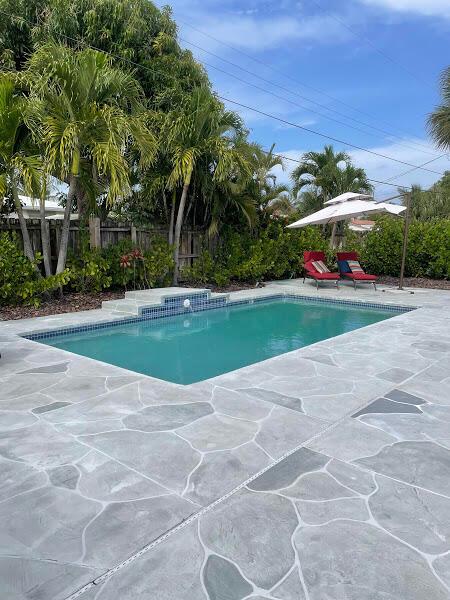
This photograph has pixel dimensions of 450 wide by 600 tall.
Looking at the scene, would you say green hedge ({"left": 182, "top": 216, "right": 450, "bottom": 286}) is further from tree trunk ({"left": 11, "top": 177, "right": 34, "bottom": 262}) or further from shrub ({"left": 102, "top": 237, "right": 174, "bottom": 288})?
tree trunk ({"left": 11, "top": 177, "right": 34, "bottom": 262})

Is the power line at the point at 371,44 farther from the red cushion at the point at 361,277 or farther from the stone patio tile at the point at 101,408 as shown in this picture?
the stone patio tile at the point at 101,408

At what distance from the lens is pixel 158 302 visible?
887cm

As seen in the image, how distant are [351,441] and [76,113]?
7377mm

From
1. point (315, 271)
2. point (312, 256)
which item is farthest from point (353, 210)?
point (312, 256)

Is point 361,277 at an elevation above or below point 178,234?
below

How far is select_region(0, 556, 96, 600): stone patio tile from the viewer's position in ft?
6.02

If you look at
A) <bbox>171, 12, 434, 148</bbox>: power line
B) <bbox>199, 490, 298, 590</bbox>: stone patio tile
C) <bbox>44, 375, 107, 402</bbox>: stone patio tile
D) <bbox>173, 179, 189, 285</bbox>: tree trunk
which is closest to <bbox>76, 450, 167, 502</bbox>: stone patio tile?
<bbox>199, 490, 298, 590</bbox>: stone patio tile

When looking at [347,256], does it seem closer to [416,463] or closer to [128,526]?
[416,463]

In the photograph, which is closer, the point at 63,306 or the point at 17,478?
the point at 17,478

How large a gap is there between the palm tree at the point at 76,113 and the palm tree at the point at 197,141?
208 cm

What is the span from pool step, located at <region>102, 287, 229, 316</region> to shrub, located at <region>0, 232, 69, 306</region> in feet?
3.61

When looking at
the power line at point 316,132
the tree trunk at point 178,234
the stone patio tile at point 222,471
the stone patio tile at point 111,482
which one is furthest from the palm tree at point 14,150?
the power line at point 316,132

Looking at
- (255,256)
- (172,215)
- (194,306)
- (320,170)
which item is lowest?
(194,306)

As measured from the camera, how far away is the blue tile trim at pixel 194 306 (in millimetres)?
7184
